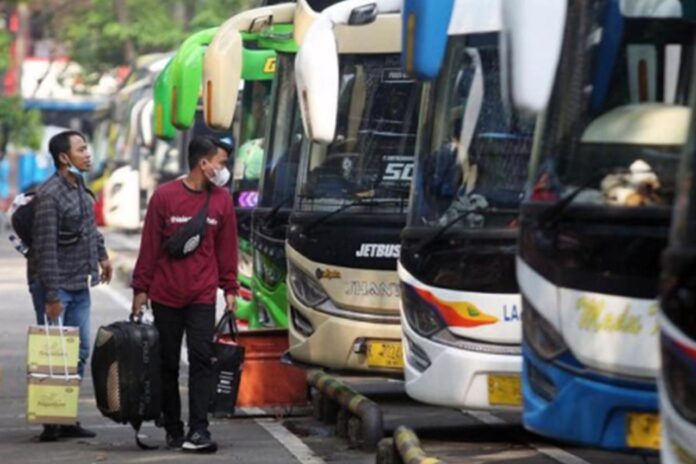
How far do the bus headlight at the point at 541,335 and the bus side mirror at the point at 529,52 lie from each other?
53.4 inches

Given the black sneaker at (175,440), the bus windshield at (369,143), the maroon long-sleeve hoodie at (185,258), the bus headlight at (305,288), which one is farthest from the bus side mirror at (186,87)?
the black sneaker at (175,440)

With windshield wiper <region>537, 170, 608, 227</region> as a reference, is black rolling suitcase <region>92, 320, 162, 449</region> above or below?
below

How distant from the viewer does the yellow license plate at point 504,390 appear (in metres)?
11.8

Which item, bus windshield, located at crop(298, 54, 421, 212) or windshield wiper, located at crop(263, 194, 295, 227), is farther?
windshield wiper, located at crop(263, 194, 295, 227)

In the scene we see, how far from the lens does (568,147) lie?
9.72 m

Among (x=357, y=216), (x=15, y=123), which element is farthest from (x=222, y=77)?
(x=15, y=123)

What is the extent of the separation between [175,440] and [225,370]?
49cm

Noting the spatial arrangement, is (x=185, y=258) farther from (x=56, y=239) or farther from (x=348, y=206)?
(x=348, y=206)

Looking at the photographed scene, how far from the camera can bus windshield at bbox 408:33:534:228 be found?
12086 mm

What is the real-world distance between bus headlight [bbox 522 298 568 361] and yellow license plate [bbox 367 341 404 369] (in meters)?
4.62

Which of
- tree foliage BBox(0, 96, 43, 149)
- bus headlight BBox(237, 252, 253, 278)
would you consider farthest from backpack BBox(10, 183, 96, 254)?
tree foliage BBox(0, 96, 43, 149)

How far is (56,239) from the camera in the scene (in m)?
14.0

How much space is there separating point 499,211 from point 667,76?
2581 mm

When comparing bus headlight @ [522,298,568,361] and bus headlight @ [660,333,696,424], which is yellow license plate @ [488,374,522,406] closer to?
bus headlight @ [522,298,568,361]
